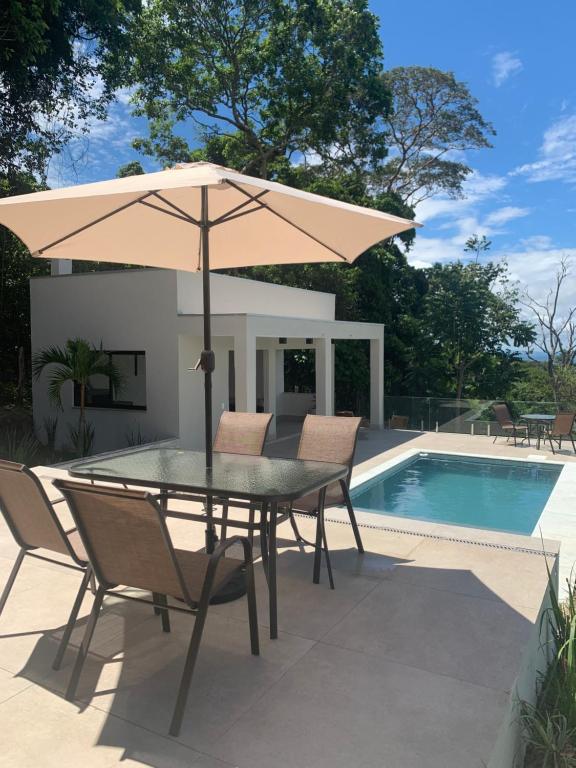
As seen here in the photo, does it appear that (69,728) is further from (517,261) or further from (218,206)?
(517,261)

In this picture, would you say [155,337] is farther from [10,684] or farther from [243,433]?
[10,684]

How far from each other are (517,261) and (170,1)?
17.6m

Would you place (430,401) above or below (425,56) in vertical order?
below

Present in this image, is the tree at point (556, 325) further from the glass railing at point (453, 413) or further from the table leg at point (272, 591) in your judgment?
the table leg at point (272, 591)

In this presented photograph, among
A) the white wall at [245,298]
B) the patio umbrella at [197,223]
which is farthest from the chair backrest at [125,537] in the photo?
the white wall at [245,298]

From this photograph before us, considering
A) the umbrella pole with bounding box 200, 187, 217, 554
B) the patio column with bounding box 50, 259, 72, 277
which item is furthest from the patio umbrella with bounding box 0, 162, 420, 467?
the patio column with bounding box 50, 259, 72, 277

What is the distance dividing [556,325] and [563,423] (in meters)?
16.3

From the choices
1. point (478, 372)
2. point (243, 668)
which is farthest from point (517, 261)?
point (243, 668)

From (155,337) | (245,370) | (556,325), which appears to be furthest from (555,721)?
(556,325)

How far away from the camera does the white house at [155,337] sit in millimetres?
12000

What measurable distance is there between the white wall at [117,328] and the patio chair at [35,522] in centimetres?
851

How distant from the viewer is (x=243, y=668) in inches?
126

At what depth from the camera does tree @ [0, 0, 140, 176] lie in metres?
11.2

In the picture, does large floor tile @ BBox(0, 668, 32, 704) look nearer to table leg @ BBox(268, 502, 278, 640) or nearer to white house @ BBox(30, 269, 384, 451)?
table leg @ BBox(268, 502, 278, 640)
